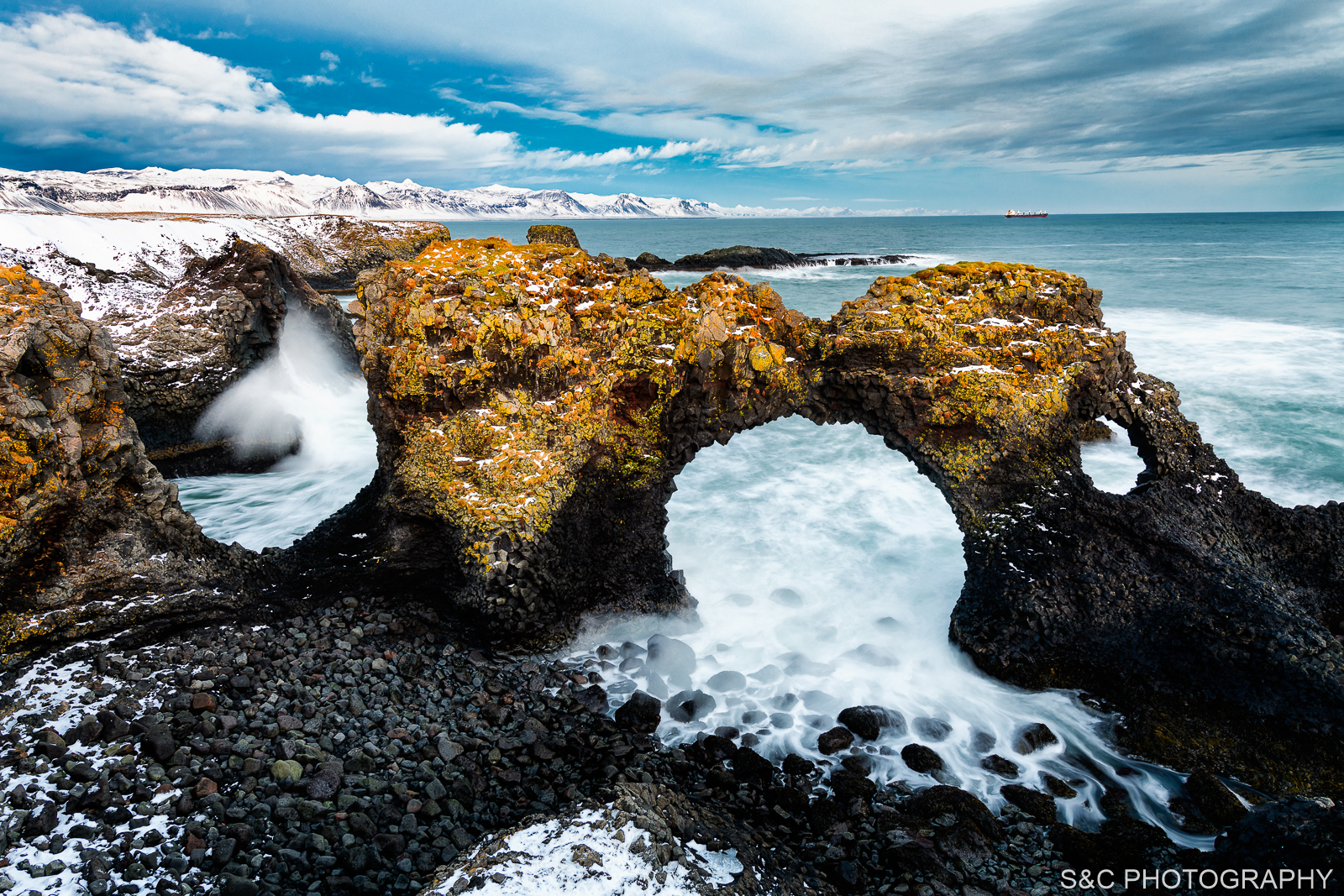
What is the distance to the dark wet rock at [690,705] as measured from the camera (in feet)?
29.5

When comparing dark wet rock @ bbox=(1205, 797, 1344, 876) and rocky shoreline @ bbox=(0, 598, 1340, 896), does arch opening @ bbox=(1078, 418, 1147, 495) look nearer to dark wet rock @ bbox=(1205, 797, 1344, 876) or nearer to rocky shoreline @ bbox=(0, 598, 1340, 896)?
rocky shoreline @ bbox=(0, 598, 1340, 896)

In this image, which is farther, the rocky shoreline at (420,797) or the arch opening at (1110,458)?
the arch opening at (1110,458)

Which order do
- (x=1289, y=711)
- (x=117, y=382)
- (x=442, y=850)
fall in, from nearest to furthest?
1. (x=442, y=850)
2. (x=1289, y=711)
3. (x=117, y=382)

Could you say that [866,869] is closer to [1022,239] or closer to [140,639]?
[140,639]

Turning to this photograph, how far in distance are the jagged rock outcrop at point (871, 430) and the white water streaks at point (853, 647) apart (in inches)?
23.4

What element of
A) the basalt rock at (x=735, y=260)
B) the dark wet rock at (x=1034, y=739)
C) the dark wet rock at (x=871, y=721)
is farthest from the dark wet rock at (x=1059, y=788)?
the basalt rock at (x=735, y=260)

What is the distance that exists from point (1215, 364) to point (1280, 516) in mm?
23539

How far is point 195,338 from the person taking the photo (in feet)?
53.3

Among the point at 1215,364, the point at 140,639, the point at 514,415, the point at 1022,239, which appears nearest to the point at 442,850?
the point at 140,639

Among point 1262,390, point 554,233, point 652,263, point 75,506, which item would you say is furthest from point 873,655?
point 652,263

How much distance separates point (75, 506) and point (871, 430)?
11.4 meters

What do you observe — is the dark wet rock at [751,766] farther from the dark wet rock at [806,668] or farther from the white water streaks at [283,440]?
the white water streaks at [283,440]

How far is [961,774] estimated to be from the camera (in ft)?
26.3

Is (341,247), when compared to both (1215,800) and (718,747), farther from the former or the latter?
(1215,800)
